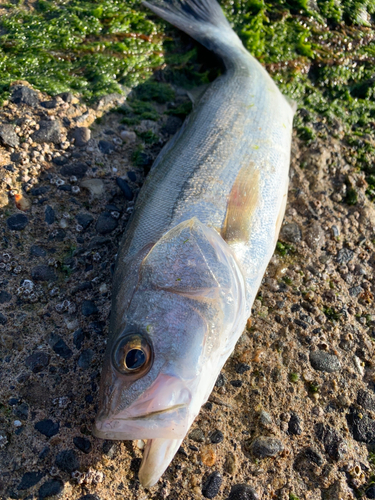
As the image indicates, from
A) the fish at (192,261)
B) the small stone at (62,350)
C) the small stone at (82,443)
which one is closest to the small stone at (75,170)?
the fish at (192,261)

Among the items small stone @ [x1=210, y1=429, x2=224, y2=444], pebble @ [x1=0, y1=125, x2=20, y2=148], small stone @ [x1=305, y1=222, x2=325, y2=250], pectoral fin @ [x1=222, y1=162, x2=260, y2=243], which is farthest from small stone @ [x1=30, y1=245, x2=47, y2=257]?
small stone @ [x1=305, y1=222, x2=325, y2=250]

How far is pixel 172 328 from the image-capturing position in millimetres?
2295

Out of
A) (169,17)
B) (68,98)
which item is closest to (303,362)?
(68,98)

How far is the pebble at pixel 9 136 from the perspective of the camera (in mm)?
3468

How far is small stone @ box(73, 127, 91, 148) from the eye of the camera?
374cm

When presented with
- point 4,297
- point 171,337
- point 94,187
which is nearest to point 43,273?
point 4,297

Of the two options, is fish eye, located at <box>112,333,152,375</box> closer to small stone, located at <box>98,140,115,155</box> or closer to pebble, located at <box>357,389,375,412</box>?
pebble, located at <box>357,389,375,412</box>

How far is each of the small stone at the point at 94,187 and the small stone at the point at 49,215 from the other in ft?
1.18

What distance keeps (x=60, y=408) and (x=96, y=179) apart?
6.42 ft

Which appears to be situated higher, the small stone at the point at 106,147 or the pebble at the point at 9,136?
Answer: the pebble at the point at 9,136

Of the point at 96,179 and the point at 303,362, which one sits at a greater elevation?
the point at 96,179

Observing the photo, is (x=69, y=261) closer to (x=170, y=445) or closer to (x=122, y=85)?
(x=170, y=445)

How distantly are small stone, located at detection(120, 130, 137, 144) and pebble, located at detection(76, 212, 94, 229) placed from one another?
39.2 inches

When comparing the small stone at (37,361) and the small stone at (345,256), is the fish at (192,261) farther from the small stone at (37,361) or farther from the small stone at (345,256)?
the small stone at (345,256)
